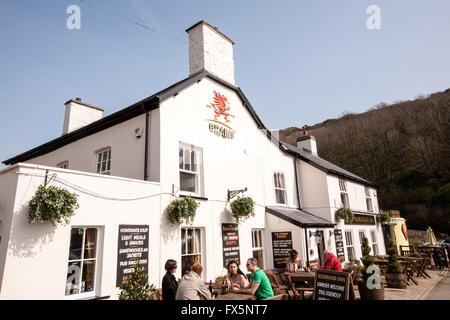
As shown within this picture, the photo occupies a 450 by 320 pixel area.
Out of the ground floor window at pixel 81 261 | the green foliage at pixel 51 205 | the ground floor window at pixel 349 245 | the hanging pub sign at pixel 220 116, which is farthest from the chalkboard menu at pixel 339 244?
the green foliage at pixel 51 205

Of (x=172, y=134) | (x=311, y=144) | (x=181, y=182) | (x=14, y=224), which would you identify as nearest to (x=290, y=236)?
(x=181, y=182)

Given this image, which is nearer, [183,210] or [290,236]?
[183,210]

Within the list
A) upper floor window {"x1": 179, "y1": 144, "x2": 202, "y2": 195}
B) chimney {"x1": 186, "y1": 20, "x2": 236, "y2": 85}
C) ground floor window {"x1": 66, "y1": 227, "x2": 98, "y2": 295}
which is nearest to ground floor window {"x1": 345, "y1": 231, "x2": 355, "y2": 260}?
upper floor window {"x1": 179, "y1": 144, "x2": 202, "y2": 195}

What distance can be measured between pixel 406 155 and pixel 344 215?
1272 inches

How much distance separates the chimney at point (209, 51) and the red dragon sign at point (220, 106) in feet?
3.34

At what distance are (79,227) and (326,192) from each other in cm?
1208

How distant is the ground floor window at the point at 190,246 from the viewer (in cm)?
842

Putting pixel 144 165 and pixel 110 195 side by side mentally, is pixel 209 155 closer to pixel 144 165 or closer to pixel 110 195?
pixel 144 165

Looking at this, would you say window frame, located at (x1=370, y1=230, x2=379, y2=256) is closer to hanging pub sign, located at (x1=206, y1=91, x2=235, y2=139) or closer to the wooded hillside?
hanging pub sign, located at (x1=206, y1=91, x2=235, y2=139)

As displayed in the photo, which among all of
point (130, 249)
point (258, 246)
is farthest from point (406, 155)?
point (130, 249)

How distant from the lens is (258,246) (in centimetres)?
1170

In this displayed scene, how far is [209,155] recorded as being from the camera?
1007 centimetres

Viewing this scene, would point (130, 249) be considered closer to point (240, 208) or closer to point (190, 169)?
point (190, 169)

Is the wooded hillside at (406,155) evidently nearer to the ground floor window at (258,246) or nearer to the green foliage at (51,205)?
the ground floor window at (258,246)
